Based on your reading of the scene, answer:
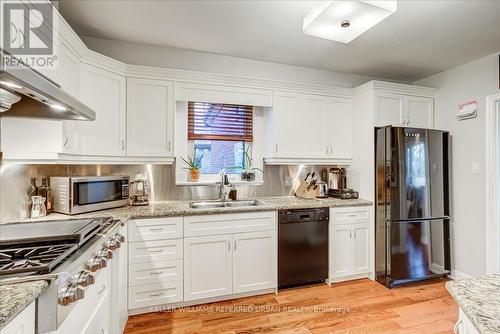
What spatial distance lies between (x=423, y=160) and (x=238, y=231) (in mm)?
2116

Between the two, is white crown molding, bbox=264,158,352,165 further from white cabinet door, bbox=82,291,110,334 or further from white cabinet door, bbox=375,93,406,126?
white cabinet door, bbox=82,291,110,334

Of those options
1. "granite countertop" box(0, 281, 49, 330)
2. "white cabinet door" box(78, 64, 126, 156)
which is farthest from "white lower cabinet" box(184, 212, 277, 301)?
"granite countertop" box(0, 281, 49, 330)

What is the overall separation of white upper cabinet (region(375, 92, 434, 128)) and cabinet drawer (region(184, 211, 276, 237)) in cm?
169

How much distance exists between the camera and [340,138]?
3.18 metres

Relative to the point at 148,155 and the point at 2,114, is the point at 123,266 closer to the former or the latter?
the point at 148,155

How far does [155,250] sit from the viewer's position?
86.4 inches

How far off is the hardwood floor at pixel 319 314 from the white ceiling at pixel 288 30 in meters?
2.50

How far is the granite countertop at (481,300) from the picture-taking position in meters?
0.69

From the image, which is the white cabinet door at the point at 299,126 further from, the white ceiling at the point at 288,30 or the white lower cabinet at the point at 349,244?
the white lower cabinet at the point at 349,244

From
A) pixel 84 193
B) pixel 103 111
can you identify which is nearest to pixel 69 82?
pixel 103 111

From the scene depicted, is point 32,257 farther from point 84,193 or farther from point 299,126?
point 299,126

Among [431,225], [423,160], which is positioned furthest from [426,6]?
[431,225]

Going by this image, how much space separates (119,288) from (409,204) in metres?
2.81

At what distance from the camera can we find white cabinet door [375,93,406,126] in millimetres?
2951
